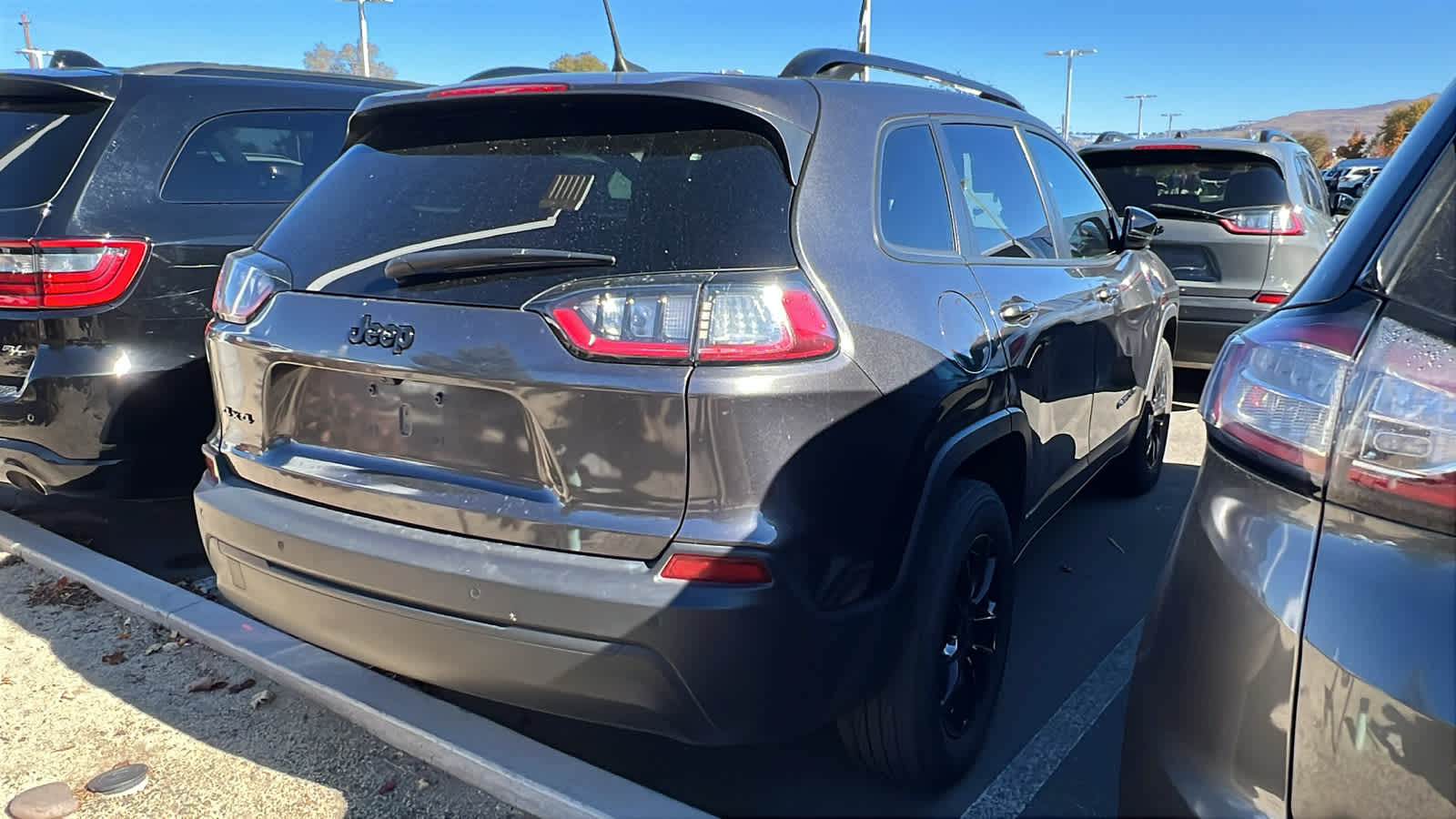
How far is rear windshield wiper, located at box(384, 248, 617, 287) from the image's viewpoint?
207cm

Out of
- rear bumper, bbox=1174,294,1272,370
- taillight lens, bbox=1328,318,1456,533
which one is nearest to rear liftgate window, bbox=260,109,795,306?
taillight lens, bbox=1328,318,1456,533

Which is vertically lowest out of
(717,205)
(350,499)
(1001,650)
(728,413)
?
(1001,650)

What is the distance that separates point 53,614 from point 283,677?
4.16 feet

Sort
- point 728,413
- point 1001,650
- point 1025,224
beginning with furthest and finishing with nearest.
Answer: point 1025,224, point 1001,650, point 728,413

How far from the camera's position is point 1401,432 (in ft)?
4.26

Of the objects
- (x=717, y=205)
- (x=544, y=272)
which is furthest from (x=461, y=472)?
(x=717, y=205)

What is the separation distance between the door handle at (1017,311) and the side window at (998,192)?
0.52 ft

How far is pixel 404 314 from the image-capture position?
2154 mm

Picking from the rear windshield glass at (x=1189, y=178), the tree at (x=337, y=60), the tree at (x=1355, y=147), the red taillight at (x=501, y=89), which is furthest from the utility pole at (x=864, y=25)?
the tree at (x=1355, y=147)

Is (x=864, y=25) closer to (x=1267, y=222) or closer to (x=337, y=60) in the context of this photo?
(x=1267, y=222)

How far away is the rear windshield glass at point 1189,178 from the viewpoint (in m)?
6.34

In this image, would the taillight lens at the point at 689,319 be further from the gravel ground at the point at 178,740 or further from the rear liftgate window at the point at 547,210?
the gravel ground at the point at 178,740

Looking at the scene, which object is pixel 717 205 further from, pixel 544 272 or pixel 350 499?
pixel 350 499

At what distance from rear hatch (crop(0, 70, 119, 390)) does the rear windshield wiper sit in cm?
205
